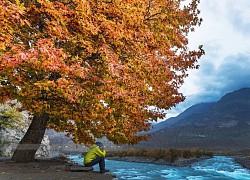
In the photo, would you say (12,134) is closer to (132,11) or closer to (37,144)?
(37,144)

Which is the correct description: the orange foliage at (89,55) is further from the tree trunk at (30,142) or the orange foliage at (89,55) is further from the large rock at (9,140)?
the large rock at (9,140)

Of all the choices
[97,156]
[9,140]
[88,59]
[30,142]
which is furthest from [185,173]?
[88,59]

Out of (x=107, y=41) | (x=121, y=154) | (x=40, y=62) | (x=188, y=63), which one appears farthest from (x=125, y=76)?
(x=121, y=154)

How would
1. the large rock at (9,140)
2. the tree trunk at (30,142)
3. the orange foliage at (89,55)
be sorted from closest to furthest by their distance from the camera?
the orange foliage at (89,55) → the tree trunk at (30,142) → the large rock at (9,140)

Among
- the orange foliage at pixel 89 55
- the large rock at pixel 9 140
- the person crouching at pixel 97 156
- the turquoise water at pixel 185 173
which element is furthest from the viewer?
the turquoise water at pixel 185 173

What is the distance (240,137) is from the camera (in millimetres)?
158375

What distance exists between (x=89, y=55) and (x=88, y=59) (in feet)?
4.65

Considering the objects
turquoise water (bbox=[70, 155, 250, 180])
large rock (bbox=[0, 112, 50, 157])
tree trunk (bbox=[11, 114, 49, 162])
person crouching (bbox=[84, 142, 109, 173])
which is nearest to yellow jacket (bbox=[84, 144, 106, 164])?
person crouching (bbox=[84, 142, 109, 173])

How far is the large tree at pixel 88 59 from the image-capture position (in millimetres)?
Answer: 11867

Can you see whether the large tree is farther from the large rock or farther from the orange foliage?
the large rock

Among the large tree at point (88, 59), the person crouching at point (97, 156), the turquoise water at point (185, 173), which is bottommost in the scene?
the turquoise water at point (185, 173)

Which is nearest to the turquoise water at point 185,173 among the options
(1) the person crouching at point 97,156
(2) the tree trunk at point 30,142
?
(2) the tree trunk at point 30,142

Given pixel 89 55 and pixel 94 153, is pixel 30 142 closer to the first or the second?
pixel 94 153

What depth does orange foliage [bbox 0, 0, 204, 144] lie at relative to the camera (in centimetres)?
1180
